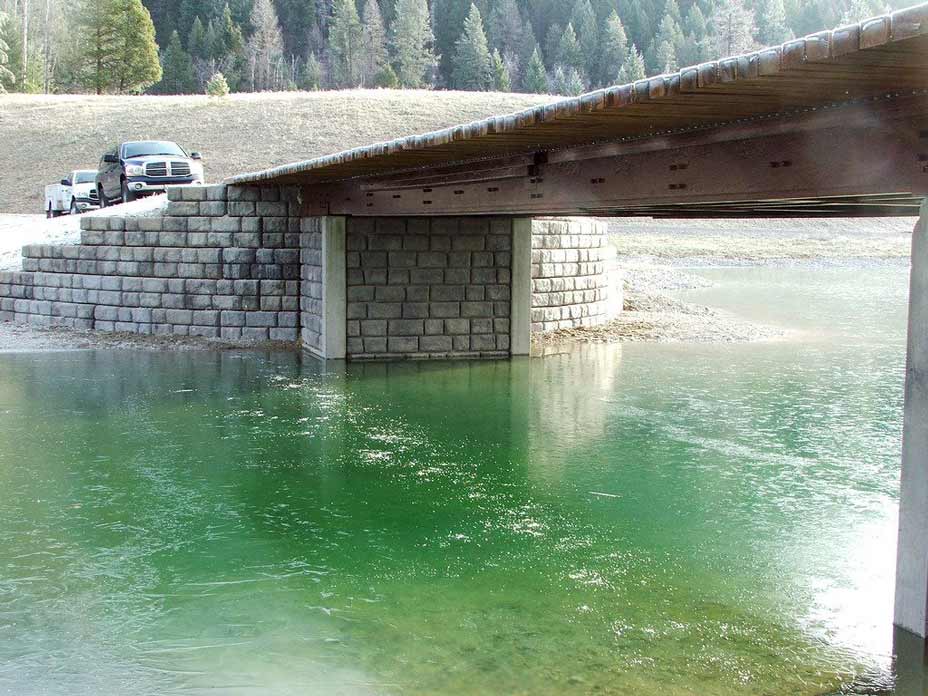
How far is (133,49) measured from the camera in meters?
73.2

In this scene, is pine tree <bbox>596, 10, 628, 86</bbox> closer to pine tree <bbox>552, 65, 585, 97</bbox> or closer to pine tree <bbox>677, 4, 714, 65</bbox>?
pine tree <bbox>552, 65, 585, 97</bbox>

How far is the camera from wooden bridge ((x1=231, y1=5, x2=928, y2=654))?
5.43 meters

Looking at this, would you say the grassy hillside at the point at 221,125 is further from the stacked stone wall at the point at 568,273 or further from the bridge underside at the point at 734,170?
the bridge underside at the point at 734,170

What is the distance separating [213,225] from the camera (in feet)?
61.0

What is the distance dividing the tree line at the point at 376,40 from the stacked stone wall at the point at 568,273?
5915 centimetres

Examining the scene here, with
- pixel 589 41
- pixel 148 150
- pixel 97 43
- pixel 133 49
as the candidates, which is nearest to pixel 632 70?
pixel 589 41

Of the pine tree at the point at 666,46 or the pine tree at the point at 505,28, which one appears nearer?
the pine tree at the point at 666,46

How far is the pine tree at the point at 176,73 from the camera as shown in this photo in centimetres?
9219

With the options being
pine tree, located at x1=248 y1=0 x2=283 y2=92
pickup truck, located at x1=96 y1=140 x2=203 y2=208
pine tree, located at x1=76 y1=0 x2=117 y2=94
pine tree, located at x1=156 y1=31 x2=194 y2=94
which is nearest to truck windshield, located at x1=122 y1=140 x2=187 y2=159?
pickup truck, located at x1=96 y1=140 x2=203 y2=208

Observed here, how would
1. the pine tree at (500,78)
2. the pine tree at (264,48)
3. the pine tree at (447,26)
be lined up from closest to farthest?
1. the pine tree at (500,78)
2. the pine tree at (264,48)
3. the pine tree at (447,26)

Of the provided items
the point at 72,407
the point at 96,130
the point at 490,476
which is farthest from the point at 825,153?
the point at 96,130

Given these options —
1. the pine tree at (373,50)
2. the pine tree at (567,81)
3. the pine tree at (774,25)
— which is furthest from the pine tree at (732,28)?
the pine tree at (373,50)

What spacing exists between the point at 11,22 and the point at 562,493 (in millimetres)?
90409

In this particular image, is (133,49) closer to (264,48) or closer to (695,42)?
(264,48)
